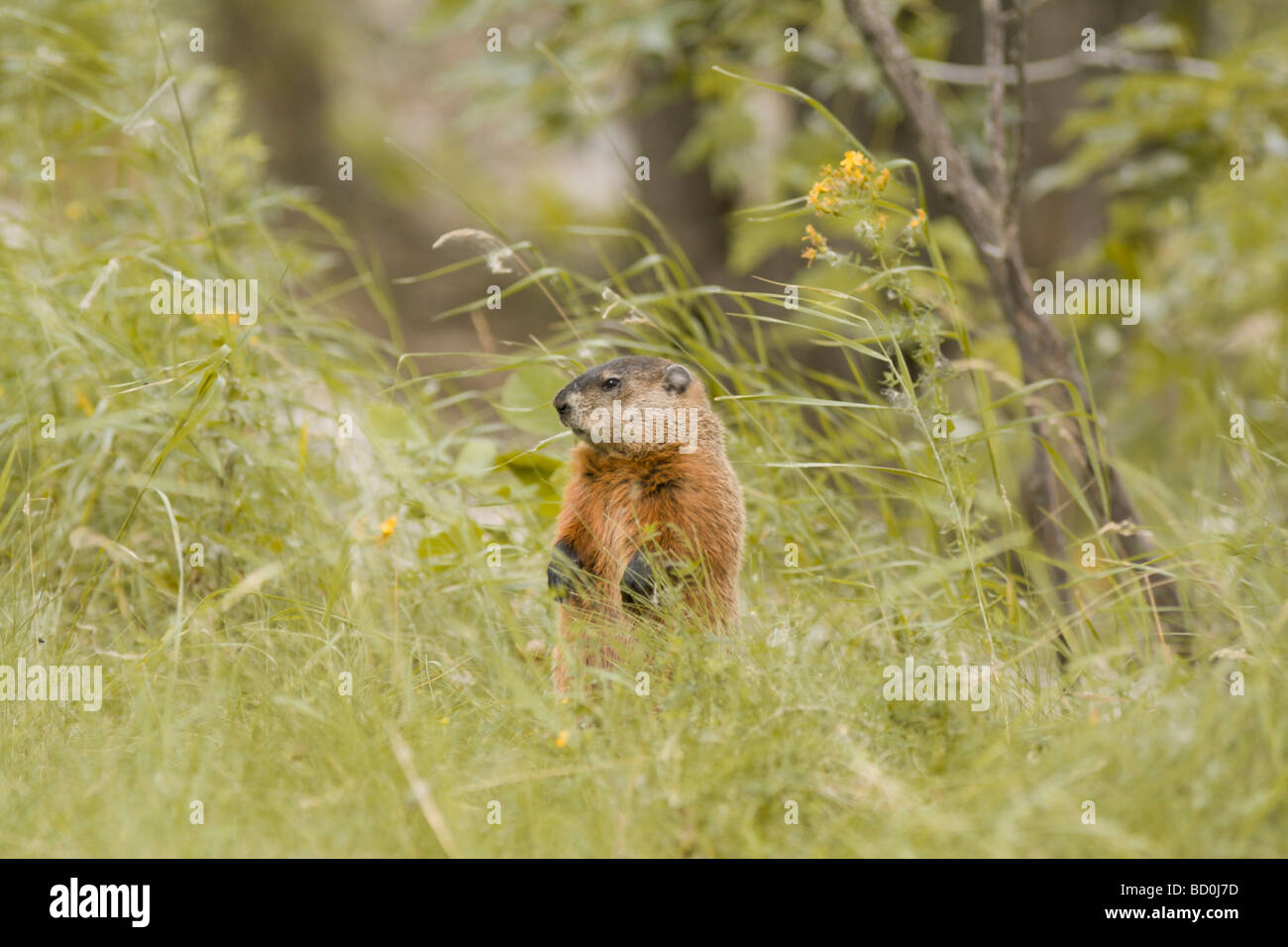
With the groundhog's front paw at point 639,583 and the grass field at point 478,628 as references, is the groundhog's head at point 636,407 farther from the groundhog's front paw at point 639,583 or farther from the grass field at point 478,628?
the groundhog's front paw at point 639,583

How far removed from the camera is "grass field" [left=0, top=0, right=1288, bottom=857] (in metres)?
2.17

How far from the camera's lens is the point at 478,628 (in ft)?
11.2

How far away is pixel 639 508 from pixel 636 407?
30cm

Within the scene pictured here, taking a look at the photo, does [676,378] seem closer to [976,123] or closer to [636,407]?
[636,407]

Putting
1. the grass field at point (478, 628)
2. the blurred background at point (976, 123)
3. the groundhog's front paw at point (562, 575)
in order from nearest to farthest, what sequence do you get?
the grass field at point (478, 628) → the groundhog's front paw at point (562, 575) → the blurred background at point (976, 123)

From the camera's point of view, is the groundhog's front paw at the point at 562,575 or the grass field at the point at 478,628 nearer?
the grass field at the point at 478,628

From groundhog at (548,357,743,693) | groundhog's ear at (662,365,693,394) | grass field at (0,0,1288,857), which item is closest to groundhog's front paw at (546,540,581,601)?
groundhog at (548,357,743,693)

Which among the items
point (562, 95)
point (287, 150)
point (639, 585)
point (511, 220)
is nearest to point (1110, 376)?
point (562, 95)

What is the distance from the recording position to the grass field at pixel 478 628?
2174 millimetres

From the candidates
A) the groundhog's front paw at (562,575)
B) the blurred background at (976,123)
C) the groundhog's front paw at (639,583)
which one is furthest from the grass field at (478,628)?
the blurred background at (976,123)

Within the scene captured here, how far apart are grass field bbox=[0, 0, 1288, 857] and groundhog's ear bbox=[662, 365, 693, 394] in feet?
0.53

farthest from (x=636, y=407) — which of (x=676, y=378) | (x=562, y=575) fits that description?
(x=562, y=575)

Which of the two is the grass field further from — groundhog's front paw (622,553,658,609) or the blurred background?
the blurred background

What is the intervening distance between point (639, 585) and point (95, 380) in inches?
84.6
